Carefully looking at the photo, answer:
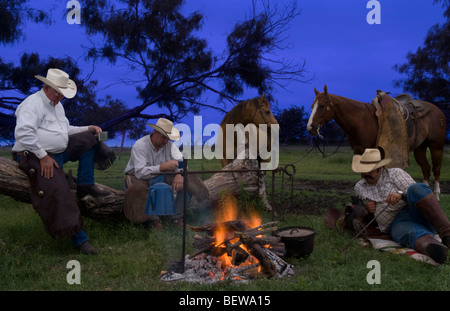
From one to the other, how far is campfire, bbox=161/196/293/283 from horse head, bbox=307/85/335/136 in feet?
12.0

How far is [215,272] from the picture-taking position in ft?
13.8

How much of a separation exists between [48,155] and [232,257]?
2.74 meters

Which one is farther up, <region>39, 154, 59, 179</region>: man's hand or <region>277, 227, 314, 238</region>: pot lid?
<region>39, 154, 59, 179</region>: man's hand

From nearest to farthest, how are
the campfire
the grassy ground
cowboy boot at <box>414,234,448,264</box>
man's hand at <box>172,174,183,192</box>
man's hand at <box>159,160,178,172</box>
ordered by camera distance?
the grassy ground < the campfire < cowboy boot at <box>414,234,448,264</box> < man's hand at <box>159,160,178,172</box> < man's hand at <box>172,174,183,192</box>

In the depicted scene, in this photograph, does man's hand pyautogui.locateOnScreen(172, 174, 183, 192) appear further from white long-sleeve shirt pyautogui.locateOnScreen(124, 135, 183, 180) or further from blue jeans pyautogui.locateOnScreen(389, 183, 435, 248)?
blue jeans pyautogui.locateOnScreen(389, 183, 435, 248)

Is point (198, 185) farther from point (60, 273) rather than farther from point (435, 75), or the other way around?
point (435, 75)

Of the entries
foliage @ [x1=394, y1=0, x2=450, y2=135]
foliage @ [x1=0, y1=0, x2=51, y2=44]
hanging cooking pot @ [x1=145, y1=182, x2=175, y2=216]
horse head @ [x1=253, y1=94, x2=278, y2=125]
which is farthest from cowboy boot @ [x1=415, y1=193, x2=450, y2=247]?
foliage @ [x1=394, y1=0, x2=450, y2=135]

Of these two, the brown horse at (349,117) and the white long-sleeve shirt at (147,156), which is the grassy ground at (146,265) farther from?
the brown horse at (349,117)

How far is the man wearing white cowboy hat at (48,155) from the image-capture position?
16.3 feet

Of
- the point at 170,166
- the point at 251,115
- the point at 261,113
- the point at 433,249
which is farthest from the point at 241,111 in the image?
the point at 433,249

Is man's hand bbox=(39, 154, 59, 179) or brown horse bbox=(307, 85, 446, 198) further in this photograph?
brown horse bbox=(307, 85, 446, 198)

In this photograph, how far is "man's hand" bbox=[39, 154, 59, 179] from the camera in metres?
5.04
